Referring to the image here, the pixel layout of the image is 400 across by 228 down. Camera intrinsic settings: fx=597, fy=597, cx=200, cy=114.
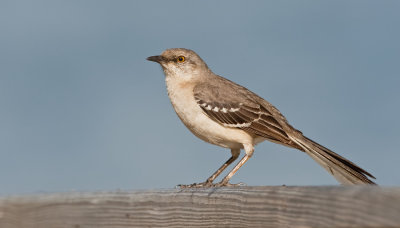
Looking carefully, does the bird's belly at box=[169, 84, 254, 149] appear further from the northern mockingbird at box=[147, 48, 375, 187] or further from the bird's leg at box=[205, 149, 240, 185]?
the bird's leg at box=[205, 149, 240, 185]

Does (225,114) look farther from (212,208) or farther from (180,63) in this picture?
(212,208)

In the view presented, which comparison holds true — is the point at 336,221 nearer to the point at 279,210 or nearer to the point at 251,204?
the point at 279,210

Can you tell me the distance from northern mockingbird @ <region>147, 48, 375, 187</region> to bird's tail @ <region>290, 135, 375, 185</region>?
0.8 inches

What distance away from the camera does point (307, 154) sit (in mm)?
7801

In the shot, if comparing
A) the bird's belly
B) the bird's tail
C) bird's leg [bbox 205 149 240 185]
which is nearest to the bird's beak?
the bird's belly

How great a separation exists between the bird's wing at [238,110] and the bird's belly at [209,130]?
77 mm

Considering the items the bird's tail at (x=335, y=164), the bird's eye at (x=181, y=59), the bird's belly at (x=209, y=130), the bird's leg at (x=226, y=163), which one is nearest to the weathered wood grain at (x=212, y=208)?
the bird's tail at (x=335, y=164)

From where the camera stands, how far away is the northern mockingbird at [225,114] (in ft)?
27.2

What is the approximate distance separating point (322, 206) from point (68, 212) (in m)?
3.04

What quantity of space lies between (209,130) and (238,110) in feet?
1.97

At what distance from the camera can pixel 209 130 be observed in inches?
331

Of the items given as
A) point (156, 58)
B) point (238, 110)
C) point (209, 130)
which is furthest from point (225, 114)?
point (156, 58)

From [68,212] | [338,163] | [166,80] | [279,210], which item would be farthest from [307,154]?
[279,210]

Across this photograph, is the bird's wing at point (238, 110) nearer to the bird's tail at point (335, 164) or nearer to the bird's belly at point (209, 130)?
the bird's belly at point (209, 130)
